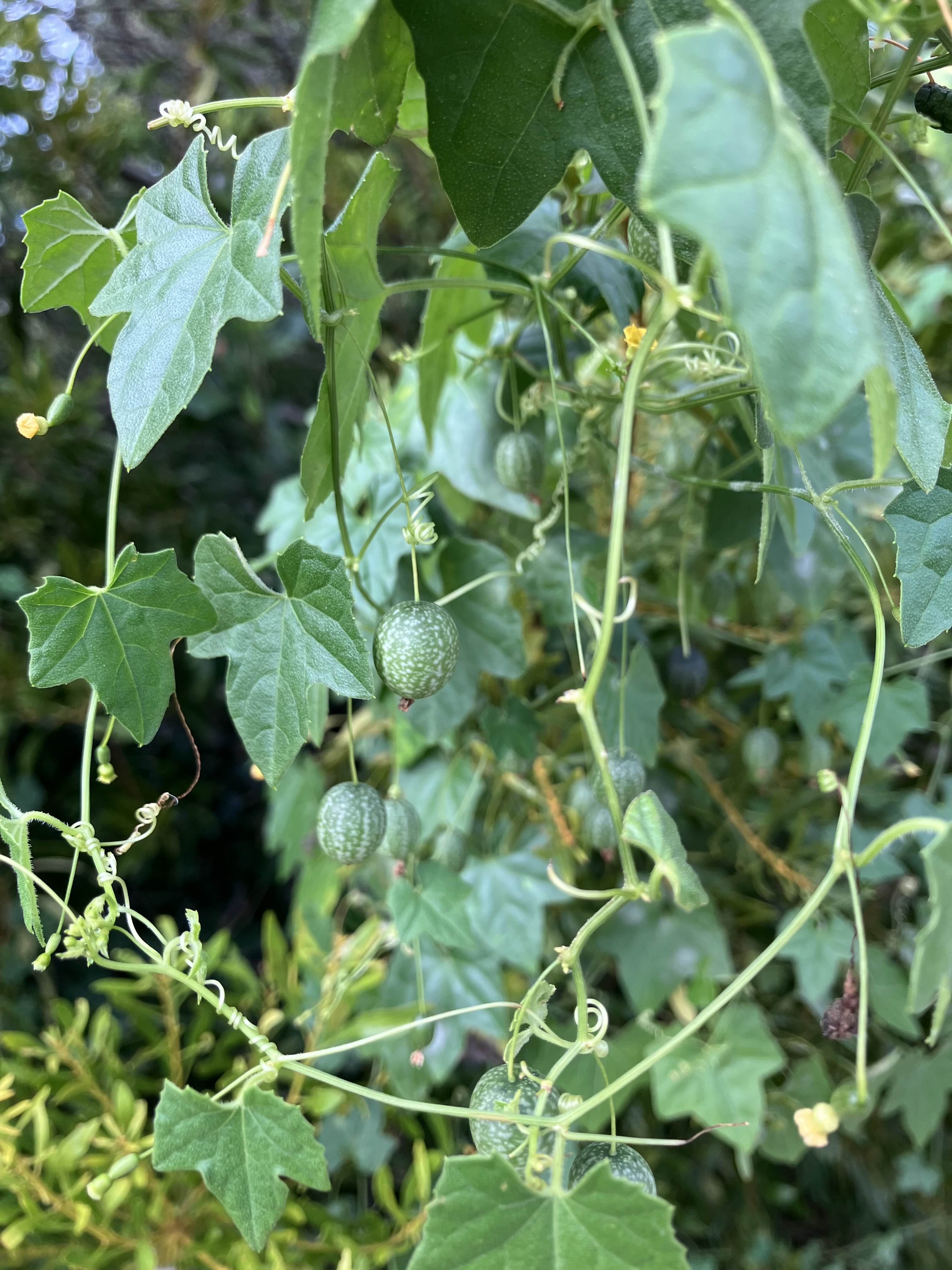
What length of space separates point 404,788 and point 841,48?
28.4 inches

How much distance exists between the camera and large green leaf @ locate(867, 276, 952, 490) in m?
0.42

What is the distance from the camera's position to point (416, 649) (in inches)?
19.0

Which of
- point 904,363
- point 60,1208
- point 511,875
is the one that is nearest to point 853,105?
point 904,363

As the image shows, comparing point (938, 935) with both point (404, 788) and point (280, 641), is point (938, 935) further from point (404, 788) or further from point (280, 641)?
point (404, 788)

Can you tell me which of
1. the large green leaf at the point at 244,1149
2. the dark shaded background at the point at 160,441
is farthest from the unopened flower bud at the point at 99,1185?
the dark shaded background at the point at 160,441

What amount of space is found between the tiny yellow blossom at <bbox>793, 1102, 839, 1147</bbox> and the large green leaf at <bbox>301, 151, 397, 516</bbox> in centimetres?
37

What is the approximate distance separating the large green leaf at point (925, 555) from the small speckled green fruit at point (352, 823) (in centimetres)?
32

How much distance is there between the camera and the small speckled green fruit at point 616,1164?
0.41 meters

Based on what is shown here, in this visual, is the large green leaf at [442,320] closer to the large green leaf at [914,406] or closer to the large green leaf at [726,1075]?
the large green leaf at [914,406]

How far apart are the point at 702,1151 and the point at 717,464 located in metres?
0.92

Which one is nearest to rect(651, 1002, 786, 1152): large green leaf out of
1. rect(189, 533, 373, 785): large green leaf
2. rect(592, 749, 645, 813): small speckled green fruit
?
rect(592, 749, 645, 813): small speckled green fruit

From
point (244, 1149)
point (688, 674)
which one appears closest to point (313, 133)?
point (244, 1149)

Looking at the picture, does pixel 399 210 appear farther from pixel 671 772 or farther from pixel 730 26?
pixel 730 26

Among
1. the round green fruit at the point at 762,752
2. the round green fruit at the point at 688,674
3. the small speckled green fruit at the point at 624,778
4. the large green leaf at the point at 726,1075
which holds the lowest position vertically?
the large green leaf at the point at 726,1075
